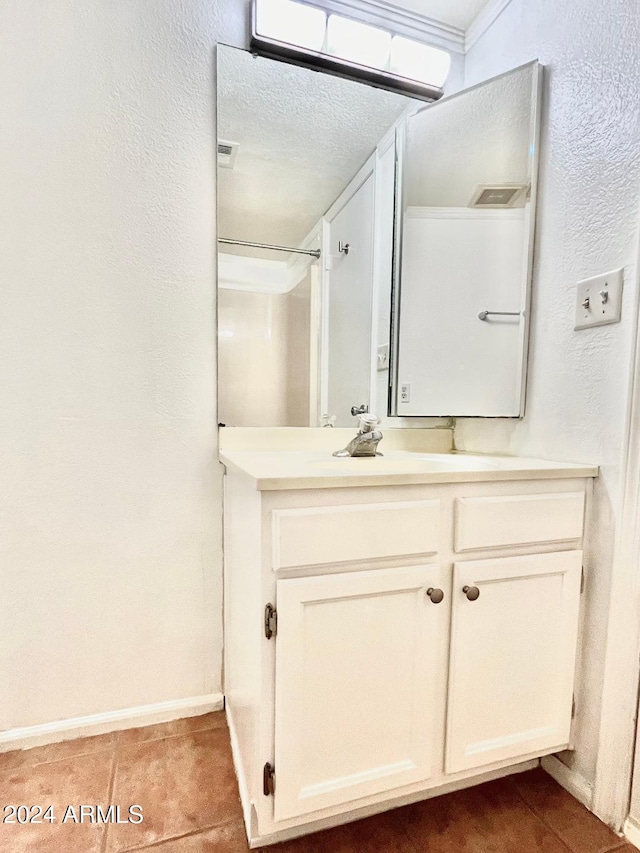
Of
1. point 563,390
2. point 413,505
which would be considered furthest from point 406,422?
point 413,505

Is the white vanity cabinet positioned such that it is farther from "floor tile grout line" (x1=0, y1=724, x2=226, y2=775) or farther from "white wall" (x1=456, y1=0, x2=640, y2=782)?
"floor tile grout line" (x1=0, y1=724, x2=226, y2=775)

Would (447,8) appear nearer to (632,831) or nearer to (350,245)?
(350,245)

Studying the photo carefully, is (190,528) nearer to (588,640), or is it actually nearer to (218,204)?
(218,204)

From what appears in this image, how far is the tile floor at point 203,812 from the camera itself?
89 cm

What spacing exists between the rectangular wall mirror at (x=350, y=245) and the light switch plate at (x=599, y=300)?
190 mm

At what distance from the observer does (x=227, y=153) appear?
1222mm

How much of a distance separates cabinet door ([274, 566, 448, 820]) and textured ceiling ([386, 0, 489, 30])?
167 centimetres

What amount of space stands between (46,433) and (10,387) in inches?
5.6

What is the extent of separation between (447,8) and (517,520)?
1.57 meters

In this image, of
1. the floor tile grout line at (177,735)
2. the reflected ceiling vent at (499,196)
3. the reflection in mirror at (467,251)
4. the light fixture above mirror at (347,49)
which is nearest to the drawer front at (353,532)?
the reflection in mirror at (467,251)

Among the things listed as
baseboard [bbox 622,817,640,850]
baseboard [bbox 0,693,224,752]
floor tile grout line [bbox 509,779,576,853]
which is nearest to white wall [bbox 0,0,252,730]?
baseboard [bbox 0,693,224,752]

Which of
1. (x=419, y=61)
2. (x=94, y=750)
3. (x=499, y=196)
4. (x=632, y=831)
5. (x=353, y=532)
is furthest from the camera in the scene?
(x=419, y=61)

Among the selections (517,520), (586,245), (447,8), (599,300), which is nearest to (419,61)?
(447,8)

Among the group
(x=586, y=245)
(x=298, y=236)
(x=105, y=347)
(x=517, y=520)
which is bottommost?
(x=517, y=520)
